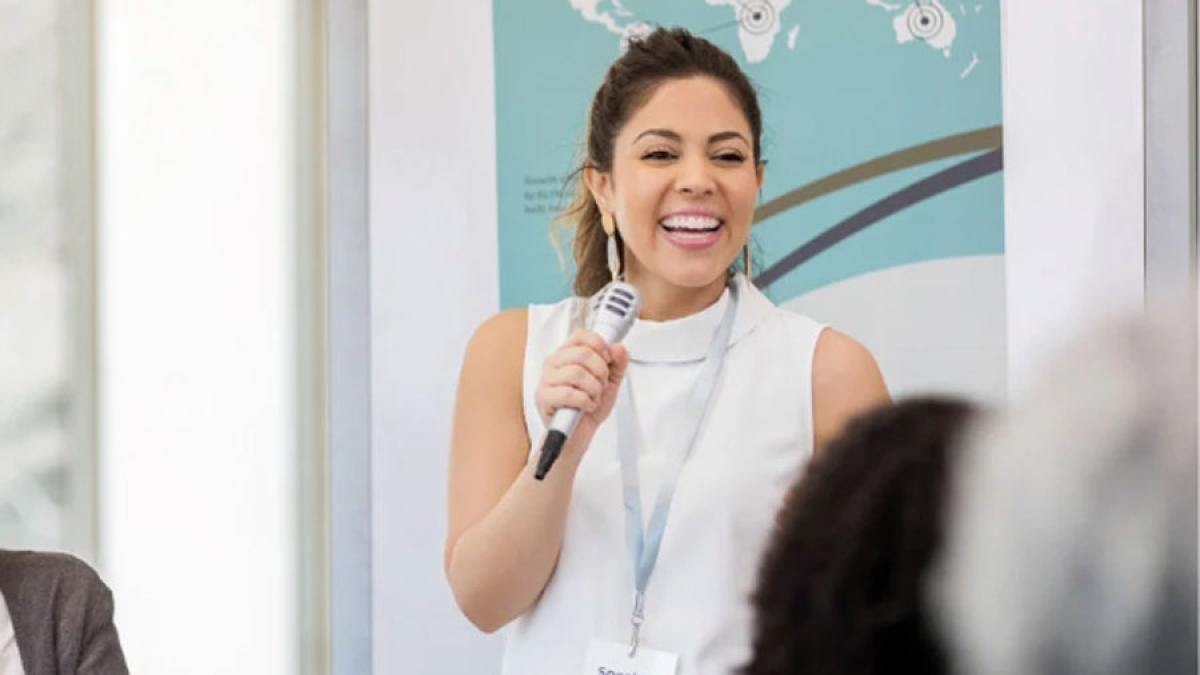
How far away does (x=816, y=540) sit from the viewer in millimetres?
566

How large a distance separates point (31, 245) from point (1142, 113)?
2388 millimetres

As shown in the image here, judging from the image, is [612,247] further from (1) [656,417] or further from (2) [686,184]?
(1) [656,417]

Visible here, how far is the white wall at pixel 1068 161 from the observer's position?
226cm

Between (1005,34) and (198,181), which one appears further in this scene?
(198,181)

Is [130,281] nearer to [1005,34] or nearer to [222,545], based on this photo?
[222,545]

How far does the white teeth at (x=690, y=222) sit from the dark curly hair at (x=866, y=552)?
1.79 m

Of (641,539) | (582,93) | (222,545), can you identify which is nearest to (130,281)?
(222,545)

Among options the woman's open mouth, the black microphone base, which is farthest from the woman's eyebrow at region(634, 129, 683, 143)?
the black microphone base

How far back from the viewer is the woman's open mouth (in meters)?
2.36

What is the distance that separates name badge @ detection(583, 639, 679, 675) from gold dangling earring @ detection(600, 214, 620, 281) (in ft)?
1.97

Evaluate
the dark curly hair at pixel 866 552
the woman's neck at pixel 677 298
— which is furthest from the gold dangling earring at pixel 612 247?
the dark curly hair at pixel 866 552

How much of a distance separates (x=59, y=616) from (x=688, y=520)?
34.1 inches

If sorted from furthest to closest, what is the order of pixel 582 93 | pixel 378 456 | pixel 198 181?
pixel 198 181
pixel 378 456
pixel 582 93

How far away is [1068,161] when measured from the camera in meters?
2.31
